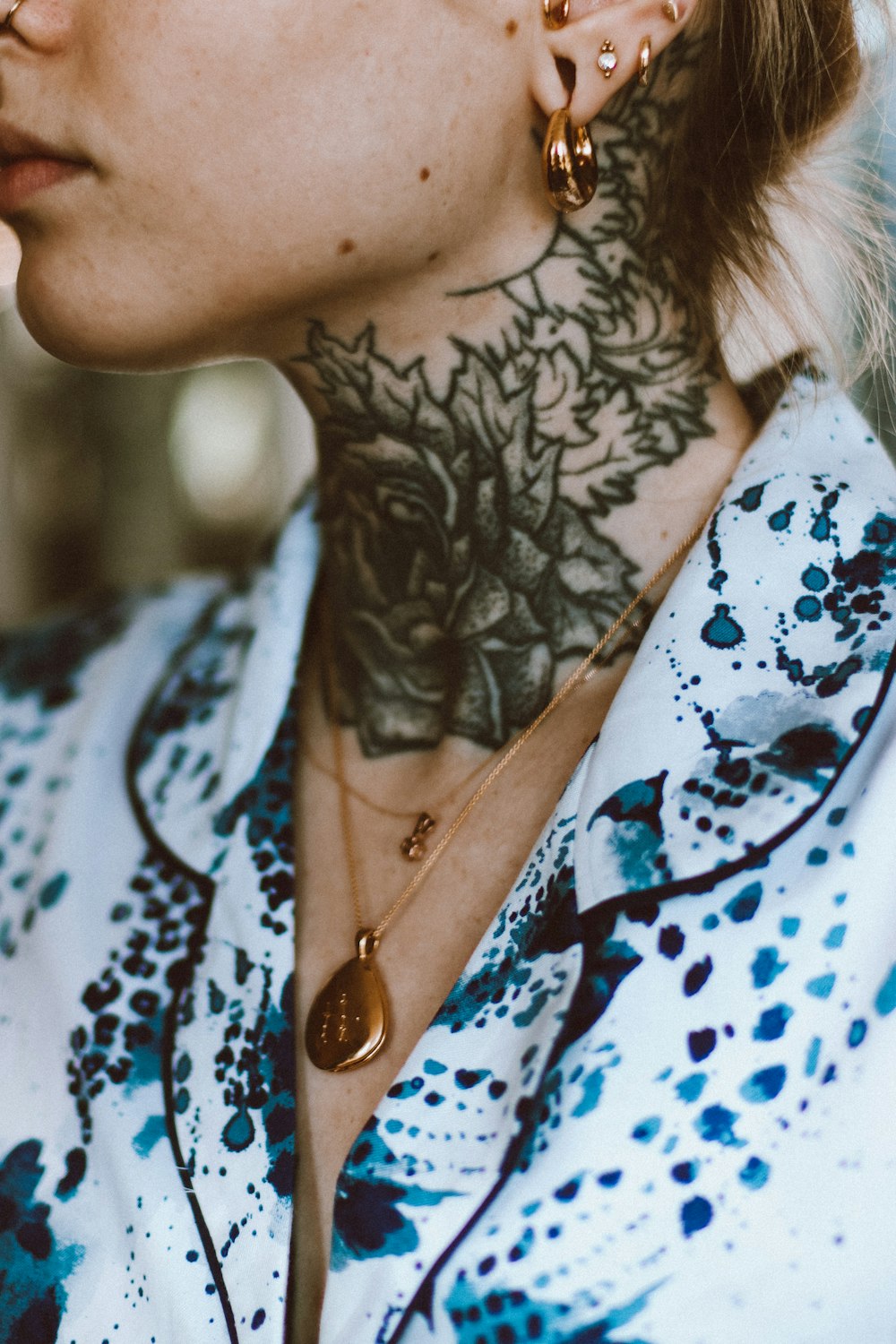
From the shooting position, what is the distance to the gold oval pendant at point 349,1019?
82 centimetres

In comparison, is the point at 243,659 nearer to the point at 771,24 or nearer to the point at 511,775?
the point at 511,775

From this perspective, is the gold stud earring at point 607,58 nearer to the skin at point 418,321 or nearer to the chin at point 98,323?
the skin at point 418,321

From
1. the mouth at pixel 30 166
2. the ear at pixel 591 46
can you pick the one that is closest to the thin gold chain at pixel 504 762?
the ear at pixel 591 46

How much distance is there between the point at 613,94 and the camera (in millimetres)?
855

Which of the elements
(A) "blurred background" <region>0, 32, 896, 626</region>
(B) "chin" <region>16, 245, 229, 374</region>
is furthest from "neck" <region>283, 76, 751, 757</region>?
(A) "blurred background" <region>0, 32, 896, 626</region>

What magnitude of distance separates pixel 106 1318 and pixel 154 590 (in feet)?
2.74

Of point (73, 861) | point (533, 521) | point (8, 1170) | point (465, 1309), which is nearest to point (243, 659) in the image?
point (73, 861)

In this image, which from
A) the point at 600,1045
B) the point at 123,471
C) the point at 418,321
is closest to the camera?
the point at 600,1045

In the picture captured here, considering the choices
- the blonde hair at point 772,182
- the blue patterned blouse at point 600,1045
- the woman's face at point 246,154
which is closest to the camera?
the blue patterned blouse at point 600,1045

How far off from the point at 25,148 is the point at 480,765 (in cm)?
57

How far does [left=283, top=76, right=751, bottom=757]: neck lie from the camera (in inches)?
35.0

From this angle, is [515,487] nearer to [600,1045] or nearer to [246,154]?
[246,154]

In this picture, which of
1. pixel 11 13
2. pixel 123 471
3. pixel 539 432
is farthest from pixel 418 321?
pixel 123 471

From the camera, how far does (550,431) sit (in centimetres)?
91
